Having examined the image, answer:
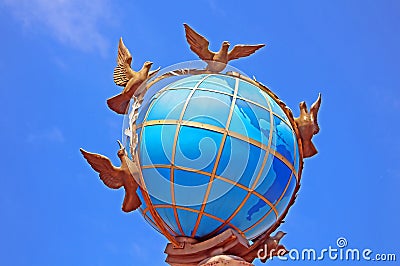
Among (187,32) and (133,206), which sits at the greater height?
(187,32)

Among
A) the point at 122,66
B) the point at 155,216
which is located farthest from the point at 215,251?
the point at 122,66

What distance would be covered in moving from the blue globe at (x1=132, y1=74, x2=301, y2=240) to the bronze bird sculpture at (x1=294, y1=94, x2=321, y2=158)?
0.58m

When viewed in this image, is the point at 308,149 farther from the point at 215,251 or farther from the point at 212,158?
the point at 215,251

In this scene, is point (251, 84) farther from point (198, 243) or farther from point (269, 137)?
point (198, 243)

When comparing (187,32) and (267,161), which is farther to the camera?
(187,32)

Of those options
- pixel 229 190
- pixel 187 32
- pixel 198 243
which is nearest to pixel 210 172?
pixel 229 190

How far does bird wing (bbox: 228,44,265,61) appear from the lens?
581 inches

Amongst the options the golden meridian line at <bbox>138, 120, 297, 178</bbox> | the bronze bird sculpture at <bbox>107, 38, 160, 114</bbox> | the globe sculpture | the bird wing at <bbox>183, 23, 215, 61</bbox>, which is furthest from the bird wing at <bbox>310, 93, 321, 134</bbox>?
the bronze bird sculpture at <bbox>107, 38, 160, 114</bbox>

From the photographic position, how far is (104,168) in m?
13.8

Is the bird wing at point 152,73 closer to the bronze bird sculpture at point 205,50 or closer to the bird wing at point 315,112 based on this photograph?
the bronze bird sculpture at point 205,50

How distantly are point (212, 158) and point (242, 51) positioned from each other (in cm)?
267

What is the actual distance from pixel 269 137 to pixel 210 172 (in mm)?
1224

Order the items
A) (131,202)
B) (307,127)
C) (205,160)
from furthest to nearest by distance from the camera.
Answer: (307,127)
(131,202)
(205,160)

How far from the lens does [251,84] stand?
1419 centimetres
